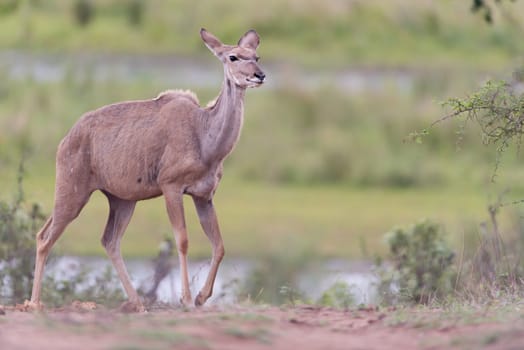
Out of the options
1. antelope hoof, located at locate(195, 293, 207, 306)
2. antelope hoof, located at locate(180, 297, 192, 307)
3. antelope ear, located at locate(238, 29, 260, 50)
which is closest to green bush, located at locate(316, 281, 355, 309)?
antelope hoof, located at locate(195, 293, 207, 306)

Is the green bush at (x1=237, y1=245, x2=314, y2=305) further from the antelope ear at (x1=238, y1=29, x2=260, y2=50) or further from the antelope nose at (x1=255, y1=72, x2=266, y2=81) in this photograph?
the antelope nose at (x1=255, y1=72, x2=266, y2=81)

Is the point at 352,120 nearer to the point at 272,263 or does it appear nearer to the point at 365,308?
the point at 272,263

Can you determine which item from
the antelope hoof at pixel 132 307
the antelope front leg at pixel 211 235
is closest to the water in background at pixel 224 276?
the antelope front leg at pixel 211 235

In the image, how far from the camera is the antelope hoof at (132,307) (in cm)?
1046

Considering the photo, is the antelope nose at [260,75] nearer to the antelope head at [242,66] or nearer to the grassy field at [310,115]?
the antelope head at [242,66]

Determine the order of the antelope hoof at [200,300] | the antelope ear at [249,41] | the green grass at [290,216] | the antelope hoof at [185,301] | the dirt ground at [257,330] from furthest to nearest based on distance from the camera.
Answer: the green grass at [290,216] < the antelope ear at [249,41] < the antelope hoof at [200,300] < the antelope hoof at [185,301] < the dirt ground at [257,330]

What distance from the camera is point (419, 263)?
524 inches

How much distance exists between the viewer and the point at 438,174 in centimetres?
2188

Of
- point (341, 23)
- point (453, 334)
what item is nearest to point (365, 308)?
point (453, 334)

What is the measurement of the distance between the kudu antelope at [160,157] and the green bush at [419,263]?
2134mm

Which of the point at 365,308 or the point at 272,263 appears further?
the point at 272,263

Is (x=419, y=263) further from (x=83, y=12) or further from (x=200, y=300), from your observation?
(x=83, y=12)

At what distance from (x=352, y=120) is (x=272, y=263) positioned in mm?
7470

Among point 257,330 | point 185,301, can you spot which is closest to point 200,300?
point 185,301
